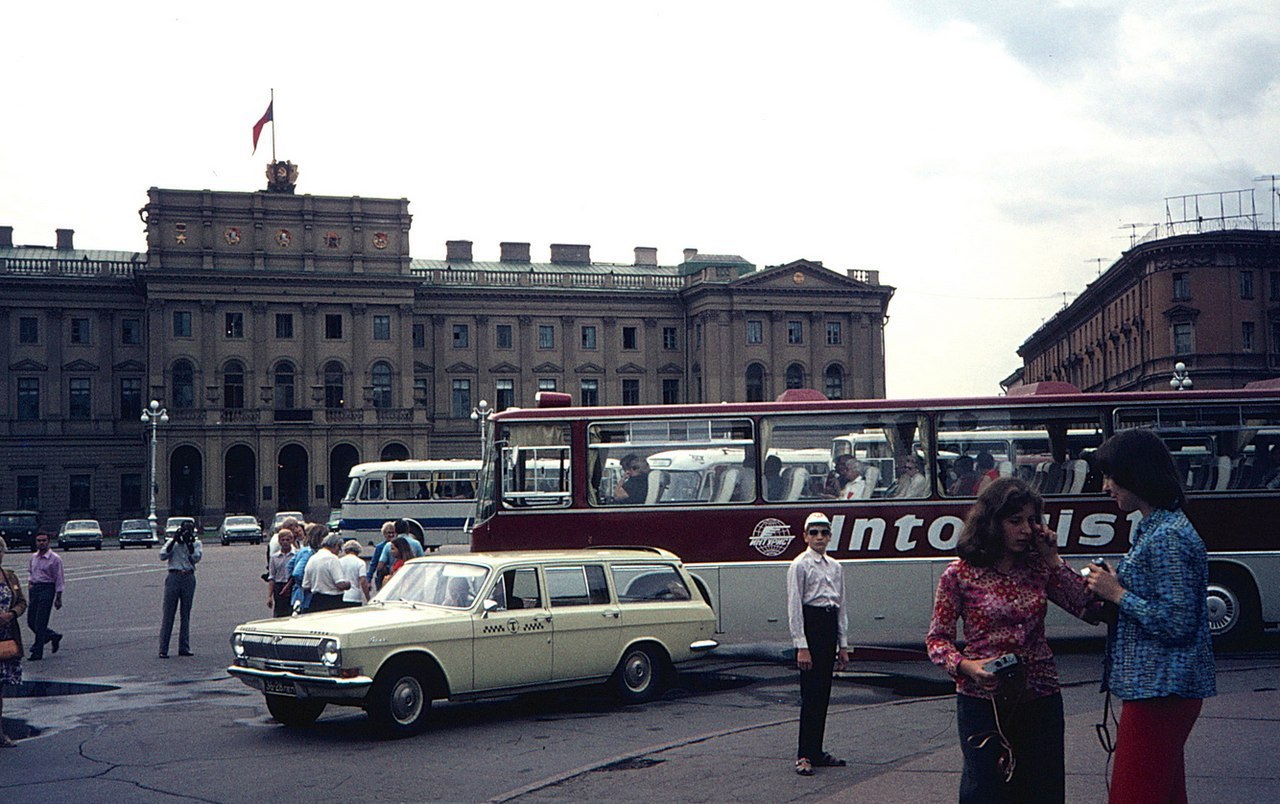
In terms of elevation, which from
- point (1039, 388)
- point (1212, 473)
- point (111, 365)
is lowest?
point (1212, 473)

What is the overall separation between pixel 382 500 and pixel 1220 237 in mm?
47788

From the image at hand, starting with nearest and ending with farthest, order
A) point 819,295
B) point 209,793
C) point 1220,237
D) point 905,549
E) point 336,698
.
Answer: point 209,793, point 336,698, point 905,549, point 1220,237, point 819,295

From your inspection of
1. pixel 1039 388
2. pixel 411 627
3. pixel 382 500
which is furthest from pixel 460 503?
pixel 411 627

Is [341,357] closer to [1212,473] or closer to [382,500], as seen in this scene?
[382,500]

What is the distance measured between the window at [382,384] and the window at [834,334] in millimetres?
31951

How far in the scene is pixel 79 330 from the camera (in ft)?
285

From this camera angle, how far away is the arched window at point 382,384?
3531 inches

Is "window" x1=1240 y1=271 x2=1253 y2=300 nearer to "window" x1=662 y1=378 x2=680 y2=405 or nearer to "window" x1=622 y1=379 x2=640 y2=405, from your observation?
"window" x1=662 y1=378 x2=680 y2=405

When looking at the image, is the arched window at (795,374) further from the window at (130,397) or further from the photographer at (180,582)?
the photographer at (180,582)

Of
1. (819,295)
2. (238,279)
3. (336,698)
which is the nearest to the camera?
(336,698)

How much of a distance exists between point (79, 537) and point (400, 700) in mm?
59863

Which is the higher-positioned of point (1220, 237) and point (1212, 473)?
point (1220, 237)

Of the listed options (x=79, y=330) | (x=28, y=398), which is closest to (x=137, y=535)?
(x=28, y=398)

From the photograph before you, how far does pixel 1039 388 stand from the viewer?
17.9m
